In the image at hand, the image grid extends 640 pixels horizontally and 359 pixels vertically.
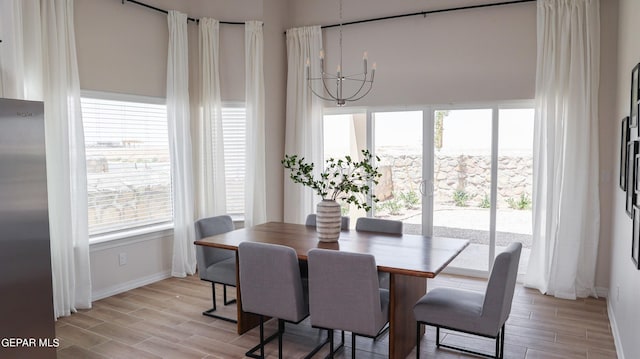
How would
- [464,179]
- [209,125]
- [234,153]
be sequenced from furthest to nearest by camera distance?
[234,153]
[209,125]
[464,179]

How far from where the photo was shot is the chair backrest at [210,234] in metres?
3.98

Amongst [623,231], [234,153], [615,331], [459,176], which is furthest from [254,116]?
[615,331]

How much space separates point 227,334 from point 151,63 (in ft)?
10.1

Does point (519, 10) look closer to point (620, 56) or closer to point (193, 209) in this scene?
point (620, 56)

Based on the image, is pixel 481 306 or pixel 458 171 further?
pixel 458 171

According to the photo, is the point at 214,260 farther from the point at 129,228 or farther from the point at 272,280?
the point at 129,228

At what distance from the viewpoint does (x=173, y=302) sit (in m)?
4.43

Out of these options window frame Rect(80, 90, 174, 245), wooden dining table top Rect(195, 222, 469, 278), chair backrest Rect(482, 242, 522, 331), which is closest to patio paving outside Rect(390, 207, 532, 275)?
wooden dining table top Rect(195, 222, 469, 278)

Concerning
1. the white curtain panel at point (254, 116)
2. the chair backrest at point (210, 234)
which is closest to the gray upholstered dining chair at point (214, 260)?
the chair backrest at point (210, 234)

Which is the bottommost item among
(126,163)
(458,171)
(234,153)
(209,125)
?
(458,171)

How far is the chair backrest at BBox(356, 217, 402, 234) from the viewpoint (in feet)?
13.0

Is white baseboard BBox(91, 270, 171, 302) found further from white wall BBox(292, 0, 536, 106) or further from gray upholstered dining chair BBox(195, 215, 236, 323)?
white wall BBox(292, 0, 536, 106)

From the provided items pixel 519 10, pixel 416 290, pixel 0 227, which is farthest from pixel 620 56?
pixel 0 227

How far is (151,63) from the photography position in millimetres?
4977
